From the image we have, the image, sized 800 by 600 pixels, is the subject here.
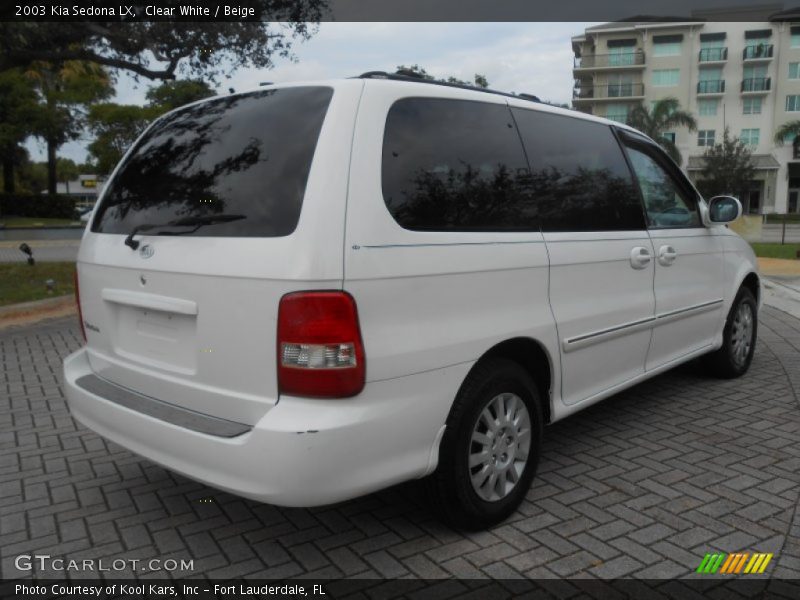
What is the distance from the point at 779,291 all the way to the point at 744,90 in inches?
2239

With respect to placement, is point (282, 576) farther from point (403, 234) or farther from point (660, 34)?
point (660, 34)

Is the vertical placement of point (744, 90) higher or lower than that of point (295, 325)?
higher

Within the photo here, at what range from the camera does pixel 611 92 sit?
63875 millimetres

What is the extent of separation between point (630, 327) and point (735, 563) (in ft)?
4.75

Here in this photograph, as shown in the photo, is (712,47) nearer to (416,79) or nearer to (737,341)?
(737,341)

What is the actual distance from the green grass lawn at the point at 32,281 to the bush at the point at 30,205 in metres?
26.8

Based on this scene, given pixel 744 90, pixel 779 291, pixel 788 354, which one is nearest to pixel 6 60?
pixel 788 354

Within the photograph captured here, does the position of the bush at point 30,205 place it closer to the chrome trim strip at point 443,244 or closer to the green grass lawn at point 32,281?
the green grass lawn at point 32,281

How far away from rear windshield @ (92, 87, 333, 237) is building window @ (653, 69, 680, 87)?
67065mm

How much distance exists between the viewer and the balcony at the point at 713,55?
196 feet

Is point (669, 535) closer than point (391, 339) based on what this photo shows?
No

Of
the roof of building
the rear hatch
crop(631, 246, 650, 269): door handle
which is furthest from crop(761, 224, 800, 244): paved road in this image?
the rear hatch

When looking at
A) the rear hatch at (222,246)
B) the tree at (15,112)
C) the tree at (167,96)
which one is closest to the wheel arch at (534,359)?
the rear hatch at (222,246)

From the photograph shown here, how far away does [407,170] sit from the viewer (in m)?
2.77
